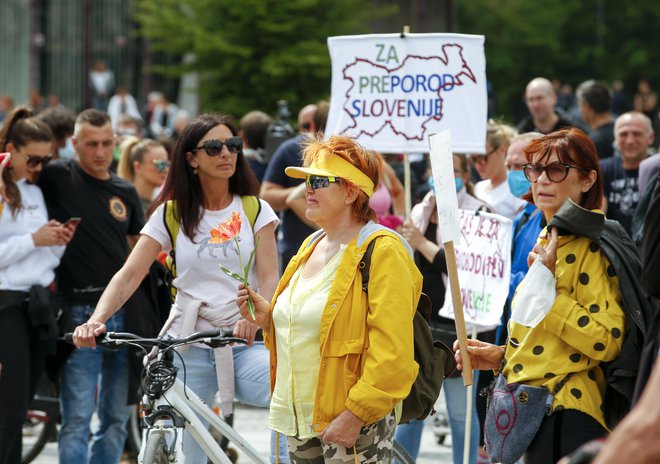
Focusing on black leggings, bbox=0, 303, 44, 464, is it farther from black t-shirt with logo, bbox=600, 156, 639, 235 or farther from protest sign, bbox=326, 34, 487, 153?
black t-shirt with logo, bbox=600, 156, 639, 235

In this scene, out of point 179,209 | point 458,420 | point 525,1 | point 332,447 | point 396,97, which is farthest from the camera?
point 525,1

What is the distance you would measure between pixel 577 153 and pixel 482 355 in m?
0.91

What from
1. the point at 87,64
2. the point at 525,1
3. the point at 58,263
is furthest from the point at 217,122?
the point at 525,1

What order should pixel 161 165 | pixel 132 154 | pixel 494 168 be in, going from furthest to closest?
pixel 132 154
pixel 161 165
pixel 494 168

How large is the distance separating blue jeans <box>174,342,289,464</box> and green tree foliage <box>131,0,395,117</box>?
1659 cm

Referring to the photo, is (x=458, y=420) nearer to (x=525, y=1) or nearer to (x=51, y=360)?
(x=51, y=360)

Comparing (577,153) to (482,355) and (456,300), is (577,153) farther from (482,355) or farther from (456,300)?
(482,355)

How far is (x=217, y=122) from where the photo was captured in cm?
585

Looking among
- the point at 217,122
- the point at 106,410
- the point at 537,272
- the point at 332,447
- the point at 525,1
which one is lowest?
the point at 106,410

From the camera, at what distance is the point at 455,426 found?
6.74 m

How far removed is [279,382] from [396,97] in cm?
308

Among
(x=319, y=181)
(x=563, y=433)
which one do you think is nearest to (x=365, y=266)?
(x=319, y=181)

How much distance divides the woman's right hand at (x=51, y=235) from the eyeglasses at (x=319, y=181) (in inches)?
88.4

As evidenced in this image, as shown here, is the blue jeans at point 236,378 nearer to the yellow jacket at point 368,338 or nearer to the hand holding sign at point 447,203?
the yellow jacket at point 368,338
